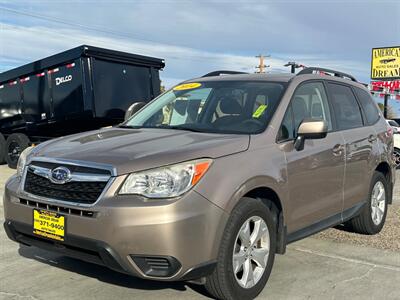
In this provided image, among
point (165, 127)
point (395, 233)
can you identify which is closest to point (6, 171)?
point (165, 127)

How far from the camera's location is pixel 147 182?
3271 mm

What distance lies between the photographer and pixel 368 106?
596 centimetres

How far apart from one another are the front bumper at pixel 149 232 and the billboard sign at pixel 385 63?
36.9 m

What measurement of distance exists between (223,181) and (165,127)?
1.31 m

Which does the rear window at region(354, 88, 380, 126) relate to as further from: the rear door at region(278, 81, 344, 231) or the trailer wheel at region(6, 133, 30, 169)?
the trailer wheel at region(6, 133, 30, 169)

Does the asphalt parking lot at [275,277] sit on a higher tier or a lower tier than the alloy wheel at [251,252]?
lower

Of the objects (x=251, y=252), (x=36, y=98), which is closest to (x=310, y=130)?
(x=251, y=252)

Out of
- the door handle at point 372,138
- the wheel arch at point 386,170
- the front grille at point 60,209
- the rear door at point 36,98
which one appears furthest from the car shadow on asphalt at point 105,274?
the rear door at point 36,98

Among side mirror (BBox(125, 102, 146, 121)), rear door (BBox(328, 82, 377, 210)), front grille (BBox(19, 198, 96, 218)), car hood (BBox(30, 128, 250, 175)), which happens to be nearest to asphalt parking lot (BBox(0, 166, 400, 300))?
rear door (BBox(328, 82, 377, 210))

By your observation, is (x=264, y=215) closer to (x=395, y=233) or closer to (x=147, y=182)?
(x=147, y=182)

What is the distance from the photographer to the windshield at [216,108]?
14.0 ft

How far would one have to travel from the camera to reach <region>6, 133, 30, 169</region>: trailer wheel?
11812mm

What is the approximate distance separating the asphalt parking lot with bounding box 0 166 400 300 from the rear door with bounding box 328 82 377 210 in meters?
0.60

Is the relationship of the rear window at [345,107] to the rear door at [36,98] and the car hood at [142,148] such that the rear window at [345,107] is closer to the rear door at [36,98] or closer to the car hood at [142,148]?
the car hood at [142,148]
